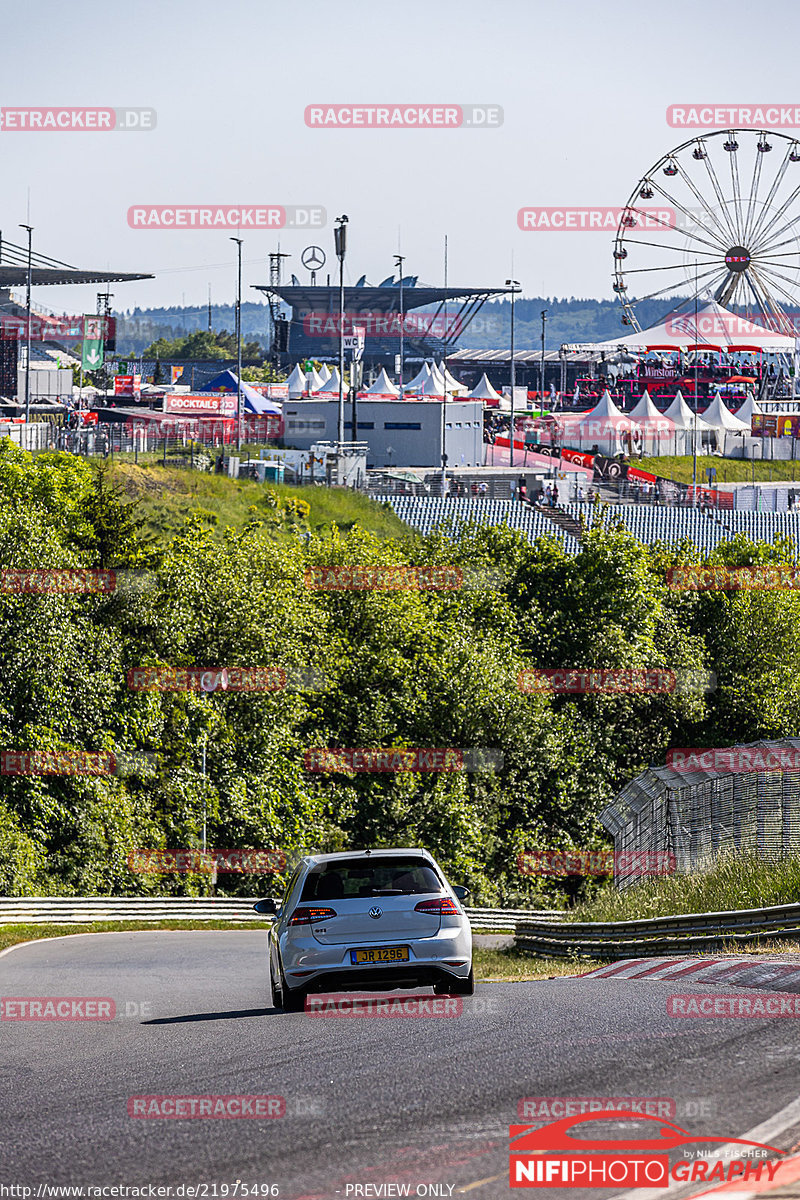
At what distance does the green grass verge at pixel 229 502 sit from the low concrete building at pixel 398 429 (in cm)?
1882

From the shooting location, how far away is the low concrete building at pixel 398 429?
266ft

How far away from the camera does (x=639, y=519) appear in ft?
200

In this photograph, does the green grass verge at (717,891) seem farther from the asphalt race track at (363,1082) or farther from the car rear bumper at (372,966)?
the car rear bumper at (372,966)

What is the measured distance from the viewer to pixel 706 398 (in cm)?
13300

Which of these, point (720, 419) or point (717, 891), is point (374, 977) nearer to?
point (717, 891)

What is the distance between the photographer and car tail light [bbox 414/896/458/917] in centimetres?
1079

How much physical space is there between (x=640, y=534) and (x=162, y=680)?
2844cm

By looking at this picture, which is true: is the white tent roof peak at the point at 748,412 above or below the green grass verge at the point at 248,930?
above

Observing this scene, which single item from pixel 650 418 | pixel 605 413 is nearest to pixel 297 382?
pixel 605 413

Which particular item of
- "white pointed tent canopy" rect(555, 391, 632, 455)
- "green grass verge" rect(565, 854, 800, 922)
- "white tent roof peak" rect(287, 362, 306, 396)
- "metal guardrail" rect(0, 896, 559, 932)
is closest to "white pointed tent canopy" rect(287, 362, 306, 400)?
"white tent roof peak" rect(287, 362, 306, 396)

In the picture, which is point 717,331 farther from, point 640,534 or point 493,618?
point 493,618

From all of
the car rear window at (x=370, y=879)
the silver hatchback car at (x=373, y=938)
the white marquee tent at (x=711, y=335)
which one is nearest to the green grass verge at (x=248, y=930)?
the car rear window at (x=370, y=879)

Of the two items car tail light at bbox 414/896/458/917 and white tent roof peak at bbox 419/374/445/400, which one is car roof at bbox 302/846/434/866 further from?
white tent roof peak at bbox 419/374/445/400

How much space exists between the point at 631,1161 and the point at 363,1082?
6.63 ft
